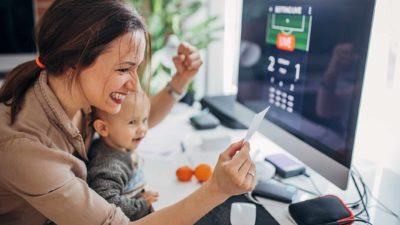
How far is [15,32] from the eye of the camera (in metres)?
2.48

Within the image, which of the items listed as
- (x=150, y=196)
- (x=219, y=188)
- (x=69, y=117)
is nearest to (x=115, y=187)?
(x=150, y=196)

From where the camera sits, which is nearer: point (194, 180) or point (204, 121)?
point (194, 180)

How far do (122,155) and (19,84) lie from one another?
310 mm

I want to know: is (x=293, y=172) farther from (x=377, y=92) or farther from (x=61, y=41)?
(x=61, y=41)

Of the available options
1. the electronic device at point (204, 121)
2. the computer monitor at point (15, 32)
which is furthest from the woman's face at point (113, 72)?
the computer monitor at point (15, 32)

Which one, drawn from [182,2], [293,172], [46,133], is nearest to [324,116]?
[293,172]

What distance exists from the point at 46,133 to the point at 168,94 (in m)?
0.55

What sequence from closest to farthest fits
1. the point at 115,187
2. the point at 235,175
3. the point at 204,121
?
the point at 235,175 → the point at 115,187 → the point at 204,121

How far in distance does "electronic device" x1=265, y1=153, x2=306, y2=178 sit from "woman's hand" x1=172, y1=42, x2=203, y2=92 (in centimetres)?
37

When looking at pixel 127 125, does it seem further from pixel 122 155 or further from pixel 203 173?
pixel 203 173

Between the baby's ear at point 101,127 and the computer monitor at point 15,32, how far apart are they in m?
1.67

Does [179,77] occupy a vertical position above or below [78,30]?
below

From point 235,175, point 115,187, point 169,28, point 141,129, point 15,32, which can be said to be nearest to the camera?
point 235,175

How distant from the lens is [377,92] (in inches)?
43.2
